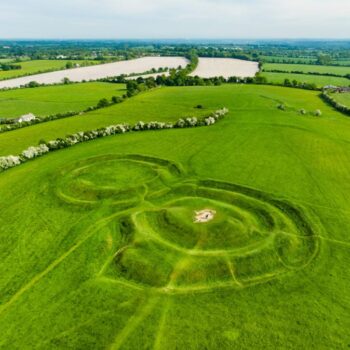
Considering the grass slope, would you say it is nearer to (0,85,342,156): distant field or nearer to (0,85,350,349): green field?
(0,85,342,156): distant field

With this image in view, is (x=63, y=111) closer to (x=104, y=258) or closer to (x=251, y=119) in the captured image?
(x=251, y=119)

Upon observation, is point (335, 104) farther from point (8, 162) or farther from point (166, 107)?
point (8, 162)

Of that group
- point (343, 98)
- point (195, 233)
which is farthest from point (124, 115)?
point (343, 98)

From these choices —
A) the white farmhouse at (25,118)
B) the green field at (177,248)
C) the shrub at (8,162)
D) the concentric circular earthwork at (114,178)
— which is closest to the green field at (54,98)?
the white farmhouse at (25,118)

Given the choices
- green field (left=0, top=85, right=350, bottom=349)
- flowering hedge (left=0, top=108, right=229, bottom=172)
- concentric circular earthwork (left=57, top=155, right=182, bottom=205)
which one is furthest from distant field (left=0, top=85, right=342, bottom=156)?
concentric circular earthwork (left=57, top=155, right=182, bottom=205)

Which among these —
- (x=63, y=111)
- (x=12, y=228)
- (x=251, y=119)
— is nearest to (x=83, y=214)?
(x=12, y=228)

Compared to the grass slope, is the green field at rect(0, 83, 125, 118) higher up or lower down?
lower down
